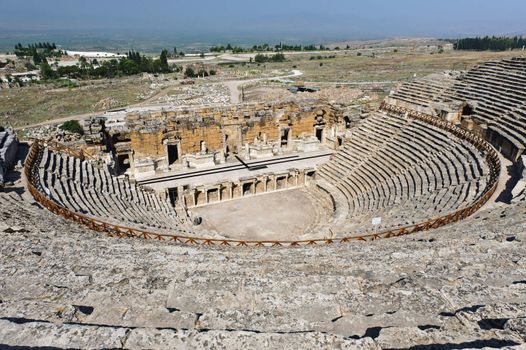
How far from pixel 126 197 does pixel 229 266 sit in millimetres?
13260

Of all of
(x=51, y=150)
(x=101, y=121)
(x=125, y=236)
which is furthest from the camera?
(x=101, y=121)

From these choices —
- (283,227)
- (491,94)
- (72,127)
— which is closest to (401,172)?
(283,227)

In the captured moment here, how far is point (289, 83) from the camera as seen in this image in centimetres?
6888

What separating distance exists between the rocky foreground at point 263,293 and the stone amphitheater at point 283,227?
40 millimetres

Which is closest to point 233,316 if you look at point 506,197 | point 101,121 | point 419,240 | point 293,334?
point 293,334

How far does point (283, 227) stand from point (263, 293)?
47.0 ft

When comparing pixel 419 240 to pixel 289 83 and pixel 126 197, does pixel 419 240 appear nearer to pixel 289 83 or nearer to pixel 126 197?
pixel 126 197

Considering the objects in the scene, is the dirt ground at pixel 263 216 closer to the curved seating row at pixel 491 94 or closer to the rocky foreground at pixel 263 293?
the rocky foreground at pixel 263 293

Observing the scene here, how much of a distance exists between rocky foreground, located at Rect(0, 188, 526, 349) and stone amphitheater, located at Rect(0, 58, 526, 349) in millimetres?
40

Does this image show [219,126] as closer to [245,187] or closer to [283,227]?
[245,187]

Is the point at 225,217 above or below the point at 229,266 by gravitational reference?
below

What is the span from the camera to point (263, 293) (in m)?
7.34

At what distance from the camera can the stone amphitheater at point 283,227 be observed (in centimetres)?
575

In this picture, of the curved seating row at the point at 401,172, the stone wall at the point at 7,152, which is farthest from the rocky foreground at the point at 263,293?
the stone wall at the point at 7,152
